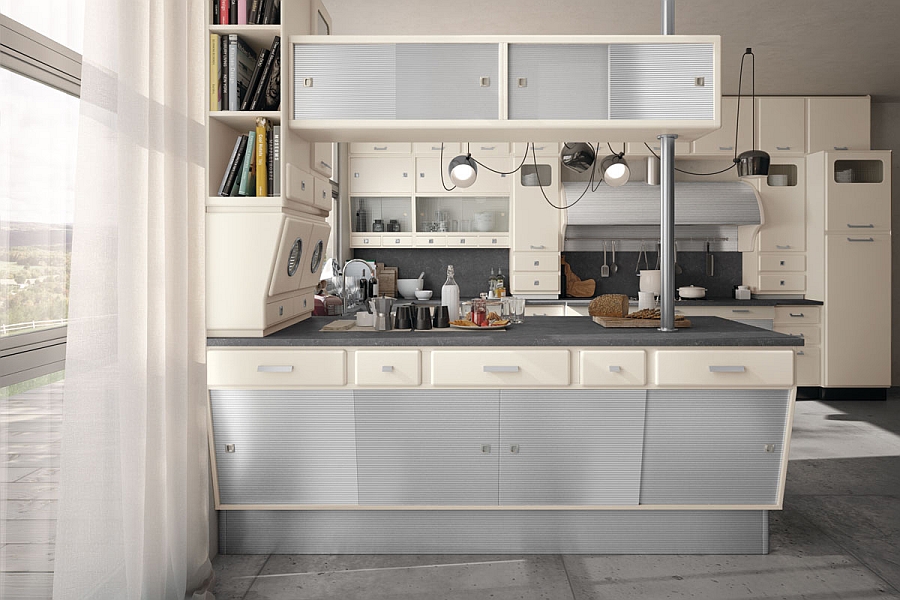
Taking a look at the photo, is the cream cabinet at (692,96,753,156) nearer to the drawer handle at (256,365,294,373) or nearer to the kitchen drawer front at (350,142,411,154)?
the kitchen drawer front at (350,142,411,154)

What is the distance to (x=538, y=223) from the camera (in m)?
6.03

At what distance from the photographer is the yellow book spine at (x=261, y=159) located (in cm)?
275

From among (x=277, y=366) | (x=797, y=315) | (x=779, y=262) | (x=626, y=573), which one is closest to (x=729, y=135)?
(x=779, y=262)

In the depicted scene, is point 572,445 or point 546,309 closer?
point 572,445

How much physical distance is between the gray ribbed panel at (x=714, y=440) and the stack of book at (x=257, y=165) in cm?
180

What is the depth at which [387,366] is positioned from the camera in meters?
2.70

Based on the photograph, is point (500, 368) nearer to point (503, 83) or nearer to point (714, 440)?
point (714, 440)

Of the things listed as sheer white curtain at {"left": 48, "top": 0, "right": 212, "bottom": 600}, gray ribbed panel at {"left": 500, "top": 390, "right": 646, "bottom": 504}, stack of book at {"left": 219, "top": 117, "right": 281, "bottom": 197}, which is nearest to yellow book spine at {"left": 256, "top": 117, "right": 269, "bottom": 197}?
stack of book at {"left": 219, "top": 117, "right": 281, "bottom": 197}

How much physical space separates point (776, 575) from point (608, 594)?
719 millimetres

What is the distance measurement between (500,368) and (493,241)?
11.6 feet

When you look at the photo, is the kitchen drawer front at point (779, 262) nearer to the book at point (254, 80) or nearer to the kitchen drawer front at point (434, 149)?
the kitchen drawer front at point (434, 149)

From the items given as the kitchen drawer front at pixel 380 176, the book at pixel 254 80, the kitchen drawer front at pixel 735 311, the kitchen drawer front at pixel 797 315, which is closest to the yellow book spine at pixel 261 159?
the book at pixel 254 80

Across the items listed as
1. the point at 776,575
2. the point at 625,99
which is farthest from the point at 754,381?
the point at 625,99

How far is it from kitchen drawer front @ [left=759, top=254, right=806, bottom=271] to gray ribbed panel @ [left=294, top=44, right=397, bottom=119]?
4.60 m
